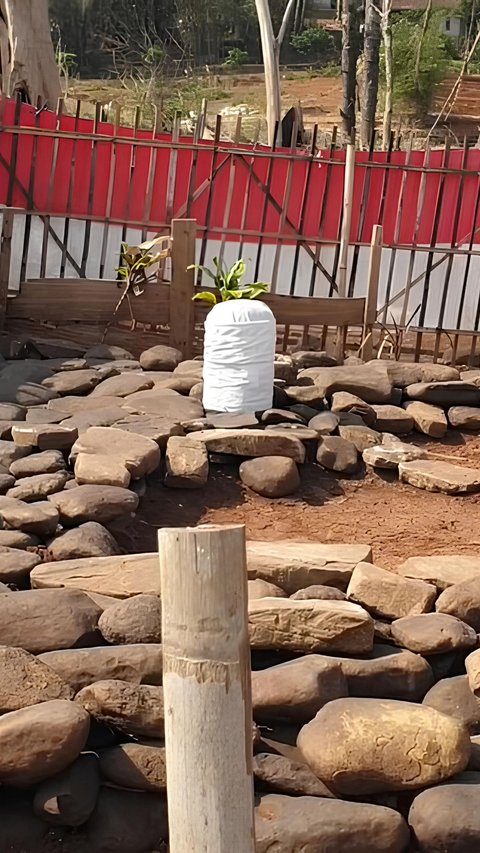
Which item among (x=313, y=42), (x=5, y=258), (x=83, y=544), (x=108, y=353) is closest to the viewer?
(x=83, y=544)

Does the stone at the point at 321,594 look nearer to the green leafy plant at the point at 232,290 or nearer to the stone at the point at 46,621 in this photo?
the stone at the point at 46,621

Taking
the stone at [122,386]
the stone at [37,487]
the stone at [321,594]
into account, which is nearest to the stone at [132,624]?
the stone at [321,594]

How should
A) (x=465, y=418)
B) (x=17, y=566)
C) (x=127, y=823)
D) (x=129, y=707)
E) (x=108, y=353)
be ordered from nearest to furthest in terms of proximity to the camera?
(x=127, y=823) → (x=129, y=707) → (x=17, y=566) → (x=465, y=418) → (x=108, y=353)

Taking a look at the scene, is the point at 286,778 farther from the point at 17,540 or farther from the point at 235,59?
the point at 235,59

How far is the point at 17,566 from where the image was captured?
162 inches

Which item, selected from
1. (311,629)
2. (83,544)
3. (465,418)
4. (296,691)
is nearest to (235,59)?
(465,418)

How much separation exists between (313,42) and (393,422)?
1375 inches

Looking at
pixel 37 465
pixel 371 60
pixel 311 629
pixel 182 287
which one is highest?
pixel 371 60

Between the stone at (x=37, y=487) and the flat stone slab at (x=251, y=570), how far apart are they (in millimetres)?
825

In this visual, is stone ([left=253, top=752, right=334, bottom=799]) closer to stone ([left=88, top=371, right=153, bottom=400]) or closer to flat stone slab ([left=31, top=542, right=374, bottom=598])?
flat stone slab ([left=31, top=542, right=374, bottom=598])

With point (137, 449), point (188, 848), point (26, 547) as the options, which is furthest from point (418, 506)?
point (188, 848)

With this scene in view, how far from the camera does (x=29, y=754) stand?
9.73 feet

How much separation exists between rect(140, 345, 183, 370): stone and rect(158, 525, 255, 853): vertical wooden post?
17.2ft

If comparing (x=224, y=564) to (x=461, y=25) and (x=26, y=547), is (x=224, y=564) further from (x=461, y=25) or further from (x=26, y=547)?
(x=461, y=25)
